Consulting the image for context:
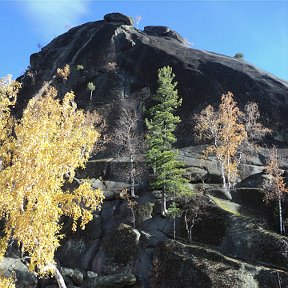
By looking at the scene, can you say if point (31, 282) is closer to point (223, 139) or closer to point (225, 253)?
point (225, 253)

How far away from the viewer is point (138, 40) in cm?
8212

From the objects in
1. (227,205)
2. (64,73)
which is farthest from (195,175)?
(64,73)

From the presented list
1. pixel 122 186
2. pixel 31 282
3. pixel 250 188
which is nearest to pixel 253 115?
pixel 250 188

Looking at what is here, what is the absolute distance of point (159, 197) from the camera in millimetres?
39719

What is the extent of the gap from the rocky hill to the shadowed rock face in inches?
9.1

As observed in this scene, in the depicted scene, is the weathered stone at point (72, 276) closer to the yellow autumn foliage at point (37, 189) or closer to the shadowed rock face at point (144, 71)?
the yellow autumn foliage at point (37, 189)

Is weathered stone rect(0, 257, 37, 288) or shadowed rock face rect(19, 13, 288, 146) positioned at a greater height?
shadowed rock face rect(19, 13, 288, 146)

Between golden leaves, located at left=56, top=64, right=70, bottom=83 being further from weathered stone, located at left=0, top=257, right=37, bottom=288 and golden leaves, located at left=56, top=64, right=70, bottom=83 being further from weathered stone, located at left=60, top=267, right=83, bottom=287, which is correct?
weathered stone, located at left=60, top=267, right=83, bottom=287

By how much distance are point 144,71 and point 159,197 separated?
38.1 m

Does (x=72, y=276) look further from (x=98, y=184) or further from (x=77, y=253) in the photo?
(x=98, y=184)

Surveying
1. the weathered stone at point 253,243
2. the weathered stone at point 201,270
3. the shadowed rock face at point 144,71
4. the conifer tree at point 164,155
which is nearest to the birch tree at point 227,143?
the conifer tree at point 164,155

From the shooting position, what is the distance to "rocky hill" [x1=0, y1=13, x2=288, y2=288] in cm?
2742

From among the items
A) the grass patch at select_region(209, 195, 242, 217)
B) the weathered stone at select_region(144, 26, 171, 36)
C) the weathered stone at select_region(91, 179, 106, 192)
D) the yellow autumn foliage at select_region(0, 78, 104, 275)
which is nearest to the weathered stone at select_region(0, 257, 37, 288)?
the weathered stone at select_region(91, 179, 106, 192)

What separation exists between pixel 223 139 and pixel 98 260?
2318cm
